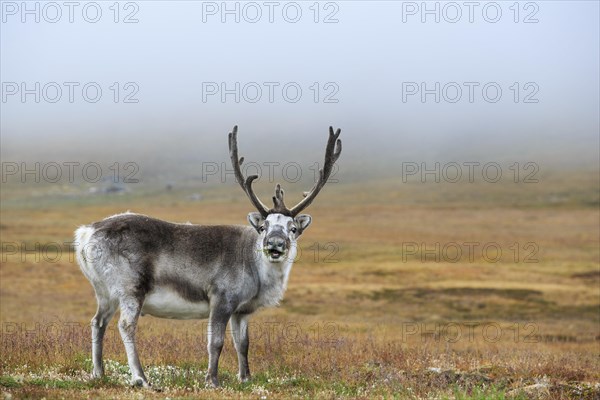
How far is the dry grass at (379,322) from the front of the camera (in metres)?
13.1

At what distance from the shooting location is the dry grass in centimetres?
1312

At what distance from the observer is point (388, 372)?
540 inches

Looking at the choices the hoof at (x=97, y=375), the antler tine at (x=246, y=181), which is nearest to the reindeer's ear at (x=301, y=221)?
the antler tine at (x=246, y=181)

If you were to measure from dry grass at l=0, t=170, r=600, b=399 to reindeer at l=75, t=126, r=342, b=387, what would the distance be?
97 cm

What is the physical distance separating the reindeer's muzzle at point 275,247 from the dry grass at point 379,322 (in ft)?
7.32

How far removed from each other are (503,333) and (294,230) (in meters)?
22.4

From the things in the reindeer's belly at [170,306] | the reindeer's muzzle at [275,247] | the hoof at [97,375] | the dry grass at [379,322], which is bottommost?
→ the dry grass at [379,322]

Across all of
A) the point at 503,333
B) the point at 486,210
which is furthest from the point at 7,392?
the point at 486,210

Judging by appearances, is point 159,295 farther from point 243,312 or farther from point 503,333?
point 503,333

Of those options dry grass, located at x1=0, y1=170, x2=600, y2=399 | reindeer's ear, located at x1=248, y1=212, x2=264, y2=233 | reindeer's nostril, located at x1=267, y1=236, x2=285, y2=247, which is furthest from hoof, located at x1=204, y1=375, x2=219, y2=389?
reindeer's ear, located at x1=248, y1=212, x2=264, y2=233

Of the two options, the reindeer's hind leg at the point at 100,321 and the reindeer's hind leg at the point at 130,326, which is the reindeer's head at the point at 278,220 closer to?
the reindeer's hind leg at the point at 130,326

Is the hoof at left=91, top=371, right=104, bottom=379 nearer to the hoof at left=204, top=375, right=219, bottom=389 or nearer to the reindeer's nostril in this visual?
the hoof at left=204, top=375, right=219, bottom=389

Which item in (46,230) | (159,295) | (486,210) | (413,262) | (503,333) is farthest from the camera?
(486,210)

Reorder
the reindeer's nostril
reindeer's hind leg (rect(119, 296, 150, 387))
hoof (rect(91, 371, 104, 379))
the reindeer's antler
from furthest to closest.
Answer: the reindeer's antler → the reindeer's nostril → hoof (rect(91, 371, 104, 379)) → reindeer's hind leg (rect(119, 296, 150, 387))
